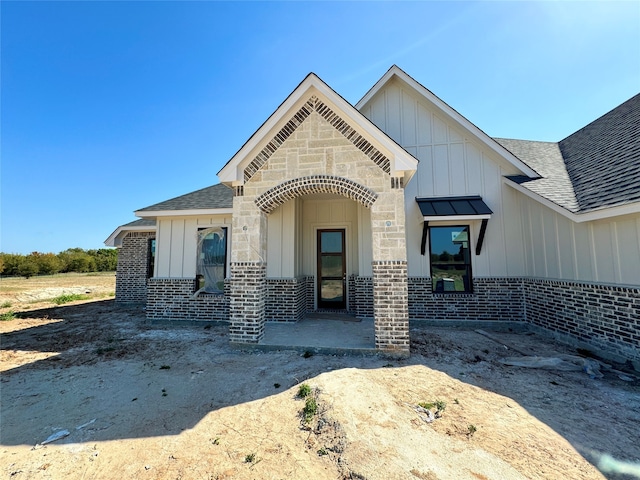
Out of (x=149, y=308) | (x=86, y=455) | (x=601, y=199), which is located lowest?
(x=86, y=455)

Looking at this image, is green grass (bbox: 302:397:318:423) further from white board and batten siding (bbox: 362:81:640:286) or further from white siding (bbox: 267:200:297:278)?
white board and batten siding (bbox: 362:81:640:286)

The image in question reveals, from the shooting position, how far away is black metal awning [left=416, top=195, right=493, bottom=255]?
7.44 meters

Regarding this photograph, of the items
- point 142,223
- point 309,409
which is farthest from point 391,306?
point 142,223

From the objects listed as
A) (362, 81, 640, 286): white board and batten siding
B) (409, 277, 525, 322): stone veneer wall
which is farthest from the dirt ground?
(362, 81, 640, 286): white board and batten siding

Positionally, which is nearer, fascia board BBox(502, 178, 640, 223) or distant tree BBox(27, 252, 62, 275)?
fascia board BBox(502, 178, 640, 223)

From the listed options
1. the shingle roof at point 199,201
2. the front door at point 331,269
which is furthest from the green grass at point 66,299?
the front door at point 331,269

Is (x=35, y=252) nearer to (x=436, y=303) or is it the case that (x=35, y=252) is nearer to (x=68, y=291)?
(x=68, y=291)

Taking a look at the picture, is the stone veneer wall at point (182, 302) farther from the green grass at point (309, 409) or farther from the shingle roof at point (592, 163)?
the shingle roof at point (592, 163)

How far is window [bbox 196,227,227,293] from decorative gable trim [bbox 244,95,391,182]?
324 cm

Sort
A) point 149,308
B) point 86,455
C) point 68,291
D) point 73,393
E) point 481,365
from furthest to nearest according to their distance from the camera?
point 68,291 → point 149,308 → point 481,365 → point 73,393 → point 86,455

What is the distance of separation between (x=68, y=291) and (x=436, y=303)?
20.6 m

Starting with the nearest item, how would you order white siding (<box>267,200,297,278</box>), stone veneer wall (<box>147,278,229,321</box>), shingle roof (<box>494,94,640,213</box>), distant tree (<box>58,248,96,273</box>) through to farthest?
shingle roof (<box>494,94,640,213</box>) → white siding (<box>267,200,297,278</box>) → stone veneer wall (<box>147,278,229,321</box>) → distant tree (<box>58,248,96,273</box>)

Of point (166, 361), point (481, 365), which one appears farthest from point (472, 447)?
point (166, 361)

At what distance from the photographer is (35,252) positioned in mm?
32375
